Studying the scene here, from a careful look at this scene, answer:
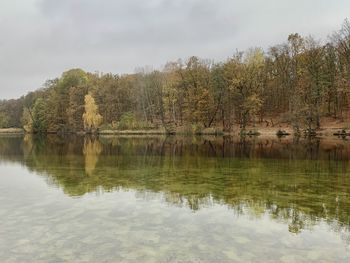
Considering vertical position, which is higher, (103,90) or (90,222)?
(103,90)

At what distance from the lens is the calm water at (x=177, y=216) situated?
7.39m

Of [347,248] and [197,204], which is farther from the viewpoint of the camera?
[197,204]

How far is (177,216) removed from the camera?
10.1 m

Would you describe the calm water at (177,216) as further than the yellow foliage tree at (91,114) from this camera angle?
No

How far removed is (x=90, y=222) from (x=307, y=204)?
646cm

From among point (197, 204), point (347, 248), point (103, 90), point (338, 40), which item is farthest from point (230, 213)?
point (103, 90)

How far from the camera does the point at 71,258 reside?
23.2ft

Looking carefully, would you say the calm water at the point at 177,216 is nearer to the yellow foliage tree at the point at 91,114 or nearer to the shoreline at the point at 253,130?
the shoreline at the point at 253,130

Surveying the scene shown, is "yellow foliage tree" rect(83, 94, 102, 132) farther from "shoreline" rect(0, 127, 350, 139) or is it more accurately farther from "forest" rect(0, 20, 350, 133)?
"shoreline" rect(0, 127, 350, 139)

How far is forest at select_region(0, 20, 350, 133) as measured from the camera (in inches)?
2269

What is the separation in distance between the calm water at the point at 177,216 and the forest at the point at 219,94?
124 ft

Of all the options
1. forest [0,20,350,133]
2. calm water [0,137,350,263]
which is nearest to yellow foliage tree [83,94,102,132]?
forest [0,20,350,133]

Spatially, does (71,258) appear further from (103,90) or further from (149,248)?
(103,90)

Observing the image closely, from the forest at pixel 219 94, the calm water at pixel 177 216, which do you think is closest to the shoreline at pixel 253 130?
the forest at pixel 219 94
